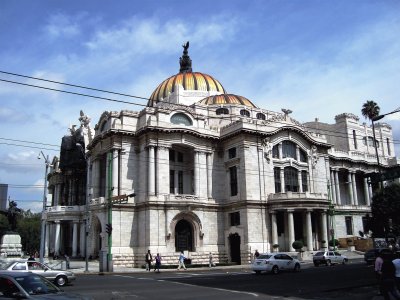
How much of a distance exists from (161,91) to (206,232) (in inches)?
1163

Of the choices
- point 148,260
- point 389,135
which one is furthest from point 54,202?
point 389,135

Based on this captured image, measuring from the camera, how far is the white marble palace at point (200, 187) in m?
49.4

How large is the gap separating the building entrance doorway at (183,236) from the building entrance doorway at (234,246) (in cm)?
498

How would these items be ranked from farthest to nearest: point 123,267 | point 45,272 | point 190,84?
point 190,84, point 123,267, point 45,272

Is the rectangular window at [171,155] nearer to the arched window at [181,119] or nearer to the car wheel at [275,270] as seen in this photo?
the arched window at [181,119]

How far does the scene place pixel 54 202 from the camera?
74812 millimetres

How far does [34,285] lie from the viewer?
1178cm

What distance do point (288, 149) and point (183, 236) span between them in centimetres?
1785

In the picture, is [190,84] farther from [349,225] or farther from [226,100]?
[349,225]

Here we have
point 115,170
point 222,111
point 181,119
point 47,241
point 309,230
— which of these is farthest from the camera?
point 47,241

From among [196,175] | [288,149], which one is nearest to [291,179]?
[288,149]

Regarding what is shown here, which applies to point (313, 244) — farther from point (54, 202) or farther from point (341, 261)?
point (54, 202)

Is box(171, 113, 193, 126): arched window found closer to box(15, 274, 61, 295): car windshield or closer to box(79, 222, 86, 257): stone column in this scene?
box(79, 222, 86, 257): stone column

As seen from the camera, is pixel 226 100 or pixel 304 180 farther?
pixel 226 100
